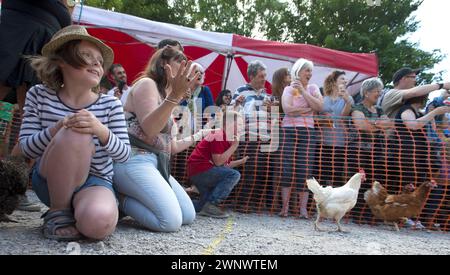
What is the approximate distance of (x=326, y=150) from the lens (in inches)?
170

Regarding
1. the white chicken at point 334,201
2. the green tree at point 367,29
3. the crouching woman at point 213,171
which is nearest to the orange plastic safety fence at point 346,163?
the crouching woman at point 213,171

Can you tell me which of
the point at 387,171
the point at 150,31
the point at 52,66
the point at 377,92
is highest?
the point at 150,31

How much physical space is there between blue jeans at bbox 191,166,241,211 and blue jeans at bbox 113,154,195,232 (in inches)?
39.7

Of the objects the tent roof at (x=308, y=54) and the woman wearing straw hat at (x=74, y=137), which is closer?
the woman wearing straw hat at (x=74, y=137)

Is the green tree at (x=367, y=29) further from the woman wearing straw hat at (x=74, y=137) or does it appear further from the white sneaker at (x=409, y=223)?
the woman wearing straw hat at (x=74, y=137)

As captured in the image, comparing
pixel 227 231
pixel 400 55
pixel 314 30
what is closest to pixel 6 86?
pixel 227 231

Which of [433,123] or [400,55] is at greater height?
[400,55]

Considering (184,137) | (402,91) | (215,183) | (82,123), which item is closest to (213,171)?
(215,183)

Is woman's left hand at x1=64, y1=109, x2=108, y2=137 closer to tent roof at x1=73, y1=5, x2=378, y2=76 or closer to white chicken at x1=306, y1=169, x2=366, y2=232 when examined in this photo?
white chicken at x1=306, y1=169, x2=366, y2=232

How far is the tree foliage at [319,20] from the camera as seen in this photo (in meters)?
17.2

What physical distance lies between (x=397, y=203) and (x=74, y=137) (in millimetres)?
2931

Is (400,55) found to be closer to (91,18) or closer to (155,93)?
(91,18)

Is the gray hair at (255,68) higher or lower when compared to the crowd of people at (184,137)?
higher

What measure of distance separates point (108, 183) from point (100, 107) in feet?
1.35
